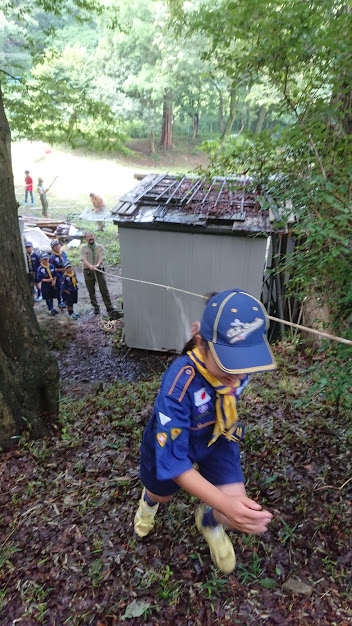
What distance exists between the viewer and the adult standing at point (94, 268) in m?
9.13

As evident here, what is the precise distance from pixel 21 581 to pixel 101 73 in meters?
29.1

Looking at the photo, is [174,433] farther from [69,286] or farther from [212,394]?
[69,286]

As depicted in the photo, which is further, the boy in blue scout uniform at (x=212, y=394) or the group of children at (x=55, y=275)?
the group of children at (x=55, y=275)

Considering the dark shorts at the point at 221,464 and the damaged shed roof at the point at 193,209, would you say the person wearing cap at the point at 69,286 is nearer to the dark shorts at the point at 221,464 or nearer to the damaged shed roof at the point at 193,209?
the damaged shed roof at the point at 193,209

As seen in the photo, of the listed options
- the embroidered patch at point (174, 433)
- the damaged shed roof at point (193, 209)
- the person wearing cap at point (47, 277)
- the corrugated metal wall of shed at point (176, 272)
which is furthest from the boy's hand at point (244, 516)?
the person wearing cap at point (47, 277)

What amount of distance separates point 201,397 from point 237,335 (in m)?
0.42

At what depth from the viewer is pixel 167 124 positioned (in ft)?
97.1

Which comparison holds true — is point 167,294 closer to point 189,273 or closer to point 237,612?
point 189,273

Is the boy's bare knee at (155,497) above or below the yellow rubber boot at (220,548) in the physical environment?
above

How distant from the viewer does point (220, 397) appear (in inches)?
79.3

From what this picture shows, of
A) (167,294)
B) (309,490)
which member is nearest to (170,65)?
(167,294)

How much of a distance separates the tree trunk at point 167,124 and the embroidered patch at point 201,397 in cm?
2903

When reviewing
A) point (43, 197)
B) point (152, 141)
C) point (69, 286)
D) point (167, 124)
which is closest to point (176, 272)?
point (69, 286)

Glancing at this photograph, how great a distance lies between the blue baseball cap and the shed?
15.1 feet
